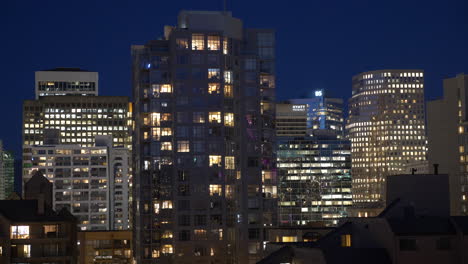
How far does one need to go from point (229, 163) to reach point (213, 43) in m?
24.7

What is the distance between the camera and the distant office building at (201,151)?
175 m

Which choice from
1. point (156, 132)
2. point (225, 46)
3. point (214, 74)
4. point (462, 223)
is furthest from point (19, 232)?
point (462, 223)

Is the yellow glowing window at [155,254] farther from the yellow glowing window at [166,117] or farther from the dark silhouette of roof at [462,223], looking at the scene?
the dark silhouette of roof at [462,223]

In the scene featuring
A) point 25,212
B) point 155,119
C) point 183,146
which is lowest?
point 25,212

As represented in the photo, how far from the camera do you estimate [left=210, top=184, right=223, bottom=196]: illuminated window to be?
17709 cm

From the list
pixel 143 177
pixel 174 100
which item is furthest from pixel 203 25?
pixel 143 177

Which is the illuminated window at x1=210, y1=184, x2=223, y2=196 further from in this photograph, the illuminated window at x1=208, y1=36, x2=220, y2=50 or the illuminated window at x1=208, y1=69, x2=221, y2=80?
the illuminated window at x1=208, y1=36, x2=220, y2=50

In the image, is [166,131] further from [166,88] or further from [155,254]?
[155,254]

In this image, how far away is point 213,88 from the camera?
179500mm

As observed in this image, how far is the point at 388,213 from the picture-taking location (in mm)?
81000

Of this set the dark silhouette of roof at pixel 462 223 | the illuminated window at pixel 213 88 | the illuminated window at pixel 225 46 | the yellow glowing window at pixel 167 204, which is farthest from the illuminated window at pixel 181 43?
the dark silhouette of roof at pixel 462 223

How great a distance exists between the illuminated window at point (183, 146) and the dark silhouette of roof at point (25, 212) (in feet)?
128

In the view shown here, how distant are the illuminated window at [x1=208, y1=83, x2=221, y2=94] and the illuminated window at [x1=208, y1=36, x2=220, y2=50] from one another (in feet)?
24.6

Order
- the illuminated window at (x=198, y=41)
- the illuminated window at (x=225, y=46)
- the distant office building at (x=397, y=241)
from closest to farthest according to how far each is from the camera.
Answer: the distant office building at (x=397, y=241) < the illuminated window at (x=198, y=41) < the illuminated window at (x=225, y=46)
